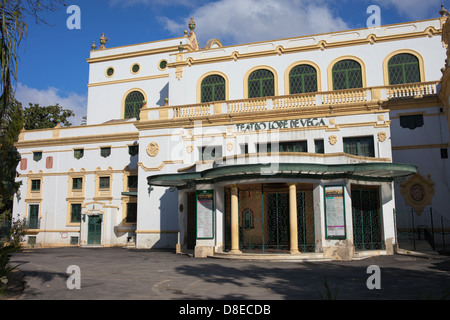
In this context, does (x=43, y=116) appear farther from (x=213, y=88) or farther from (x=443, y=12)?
(x=443, y=12)

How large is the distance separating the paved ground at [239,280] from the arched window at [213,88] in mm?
14789

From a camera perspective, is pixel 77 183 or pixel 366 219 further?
pixel 77 183

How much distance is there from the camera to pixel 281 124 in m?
24.0

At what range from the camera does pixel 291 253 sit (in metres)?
17.8

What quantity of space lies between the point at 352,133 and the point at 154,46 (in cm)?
2103

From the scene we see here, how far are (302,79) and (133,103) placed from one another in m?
15.4

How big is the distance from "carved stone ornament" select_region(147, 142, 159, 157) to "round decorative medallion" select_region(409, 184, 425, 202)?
1576 cm

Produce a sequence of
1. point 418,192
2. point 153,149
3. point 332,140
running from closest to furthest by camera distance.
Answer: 1. point 332,140
2. point 418,192
3. point 153,149

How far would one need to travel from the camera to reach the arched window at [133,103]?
35250 mm

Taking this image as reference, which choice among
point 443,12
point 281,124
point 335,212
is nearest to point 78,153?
point 281,124

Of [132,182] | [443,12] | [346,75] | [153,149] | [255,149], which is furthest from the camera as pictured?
[132,182]

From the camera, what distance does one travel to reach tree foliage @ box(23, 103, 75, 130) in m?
39.8

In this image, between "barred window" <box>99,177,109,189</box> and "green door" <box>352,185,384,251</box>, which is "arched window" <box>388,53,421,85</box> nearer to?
"green door" <box>352,185,384,251</box>

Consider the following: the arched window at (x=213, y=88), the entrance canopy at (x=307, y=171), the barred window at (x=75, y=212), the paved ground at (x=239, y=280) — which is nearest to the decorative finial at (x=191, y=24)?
the arched window at (x=213, y=88)
